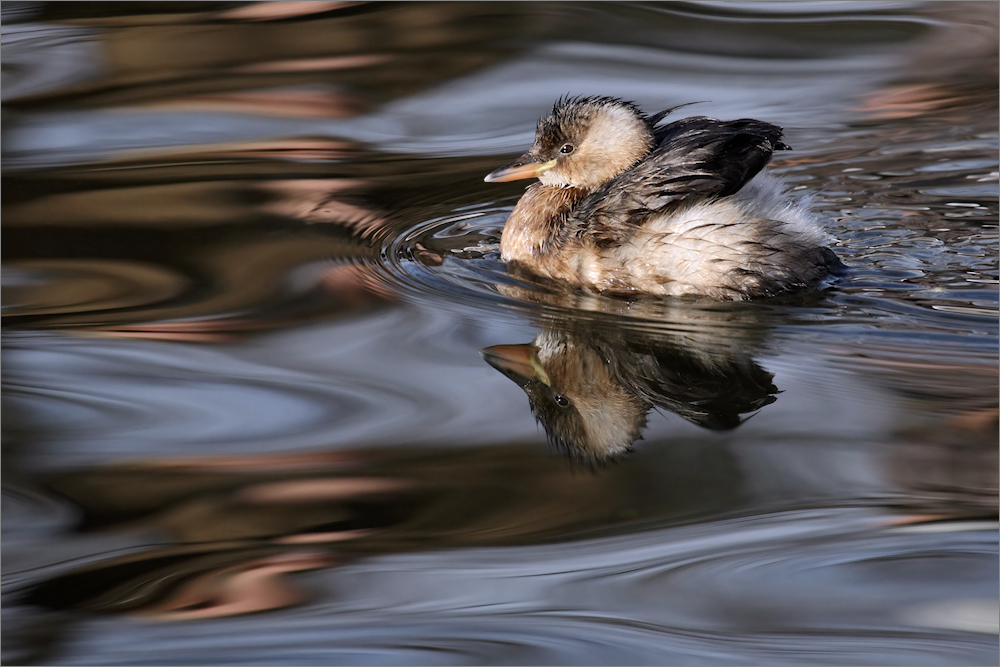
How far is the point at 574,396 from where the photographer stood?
374 cm

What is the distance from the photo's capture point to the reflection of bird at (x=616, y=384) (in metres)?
3.54

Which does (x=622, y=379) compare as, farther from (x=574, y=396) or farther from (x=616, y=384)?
(x=574, y=396)

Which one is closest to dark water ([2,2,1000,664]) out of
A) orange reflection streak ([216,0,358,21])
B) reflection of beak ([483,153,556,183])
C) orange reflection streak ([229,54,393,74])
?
reflection of beak ([483,153,556,183])

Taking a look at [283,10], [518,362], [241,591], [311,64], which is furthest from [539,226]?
[283,10]

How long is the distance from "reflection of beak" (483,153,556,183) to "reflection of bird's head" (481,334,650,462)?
129 centimetres

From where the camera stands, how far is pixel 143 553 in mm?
3035

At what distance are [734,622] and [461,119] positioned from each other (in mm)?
4969

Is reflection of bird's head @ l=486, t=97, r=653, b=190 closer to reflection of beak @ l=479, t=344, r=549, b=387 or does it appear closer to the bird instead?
the bird

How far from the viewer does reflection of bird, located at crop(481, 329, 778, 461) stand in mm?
3535

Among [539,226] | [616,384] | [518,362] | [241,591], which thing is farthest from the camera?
[539,226]

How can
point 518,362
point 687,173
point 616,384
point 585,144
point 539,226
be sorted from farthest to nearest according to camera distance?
point 585,144, point 539,226, point 687,173, point 518,362, point 616,384

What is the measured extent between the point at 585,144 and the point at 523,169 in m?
0.31

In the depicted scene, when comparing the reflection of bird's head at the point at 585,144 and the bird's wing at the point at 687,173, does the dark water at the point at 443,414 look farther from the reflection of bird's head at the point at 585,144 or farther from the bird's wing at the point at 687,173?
the reflection of bird's head at the point at 585,144

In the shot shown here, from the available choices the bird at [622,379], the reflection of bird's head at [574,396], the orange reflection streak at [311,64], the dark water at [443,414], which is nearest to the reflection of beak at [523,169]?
the dark water at [443,414]
